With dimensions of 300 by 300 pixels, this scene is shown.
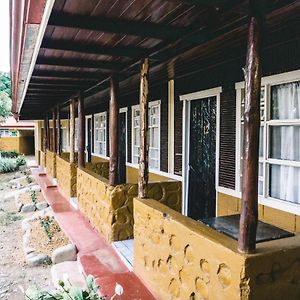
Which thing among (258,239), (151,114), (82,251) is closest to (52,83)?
(151,114)

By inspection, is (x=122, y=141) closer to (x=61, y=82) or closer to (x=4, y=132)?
(x=61, y=82)

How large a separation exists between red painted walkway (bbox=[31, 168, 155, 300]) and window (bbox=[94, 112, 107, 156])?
13.3ft

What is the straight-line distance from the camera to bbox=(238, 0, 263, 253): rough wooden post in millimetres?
2170

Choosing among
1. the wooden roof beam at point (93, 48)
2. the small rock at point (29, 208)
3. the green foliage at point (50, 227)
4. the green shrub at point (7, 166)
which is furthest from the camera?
the green shrub at point (7, 166)

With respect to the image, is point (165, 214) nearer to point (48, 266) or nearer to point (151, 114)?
point (48, 266)

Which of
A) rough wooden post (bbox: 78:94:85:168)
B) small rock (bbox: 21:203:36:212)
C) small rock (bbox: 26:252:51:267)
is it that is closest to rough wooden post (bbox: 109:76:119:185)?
small rock (bbox: 26:252:51:267)

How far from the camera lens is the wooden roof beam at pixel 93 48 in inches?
136

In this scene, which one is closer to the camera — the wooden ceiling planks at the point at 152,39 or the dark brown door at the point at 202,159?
the wooden ceiling planks at the point at 152,39

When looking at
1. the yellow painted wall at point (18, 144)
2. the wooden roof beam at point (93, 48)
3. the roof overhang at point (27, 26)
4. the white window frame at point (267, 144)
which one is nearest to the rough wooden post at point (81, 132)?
the roof overhang at point (27, 26)

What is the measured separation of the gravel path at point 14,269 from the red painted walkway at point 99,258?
70 cm

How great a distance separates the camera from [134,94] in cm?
803

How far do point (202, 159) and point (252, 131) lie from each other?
3.31 metres

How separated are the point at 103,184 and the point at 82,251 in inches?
40.4

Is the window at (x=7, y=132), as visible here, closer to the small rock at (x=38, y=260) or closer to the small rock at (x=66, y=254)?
the small rock at (x=38, y=260)
